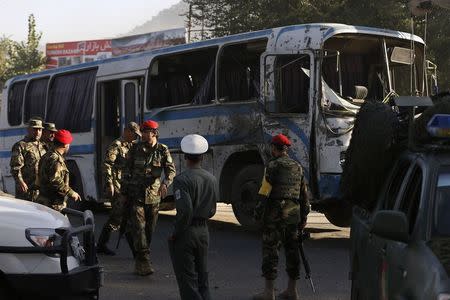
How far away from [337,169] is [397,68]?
85.7 inches

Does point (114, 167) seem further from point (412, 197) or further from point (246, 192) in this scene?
point (412, 197)

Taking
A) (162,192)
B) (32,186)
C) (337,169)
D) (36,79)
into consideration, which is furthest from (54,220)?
(36,79)

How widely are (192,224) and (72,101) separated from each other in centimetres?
951

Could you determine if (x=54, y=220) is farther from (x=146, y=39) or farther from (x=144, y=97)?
(x=146, y=39)

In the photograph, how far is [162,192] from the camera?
26.2 feet

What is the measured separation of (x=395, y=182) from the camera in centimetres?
486

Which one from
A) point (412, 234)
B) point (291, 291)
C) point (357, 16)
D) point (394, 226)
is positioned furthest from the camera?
point (357, 16)

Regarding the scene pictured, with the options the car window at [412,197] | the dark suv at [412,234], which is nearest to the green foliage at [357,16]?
the dark suv at [412,234]

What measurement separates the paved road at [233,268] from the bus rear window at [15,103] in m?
5.93

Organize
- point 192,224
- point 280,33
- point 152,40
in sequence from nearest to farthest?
point 192,224
point 280,33
point 152,40

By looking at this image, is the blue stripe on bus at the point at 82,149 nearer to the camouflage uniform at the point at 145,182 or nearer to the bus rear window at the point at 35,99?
the bus rear window at the point at 35,99

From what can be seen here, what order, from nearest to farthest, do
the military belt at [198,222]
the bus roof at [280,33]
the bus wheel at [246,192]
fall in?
the military belt at [198,222], the bus roof at [280,33], the bus wheel at [246,192]

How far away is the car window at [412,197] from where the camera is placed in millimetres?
4152

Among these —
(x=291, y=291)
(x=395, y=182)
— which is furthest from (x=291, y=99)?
(x=395, y=182)
